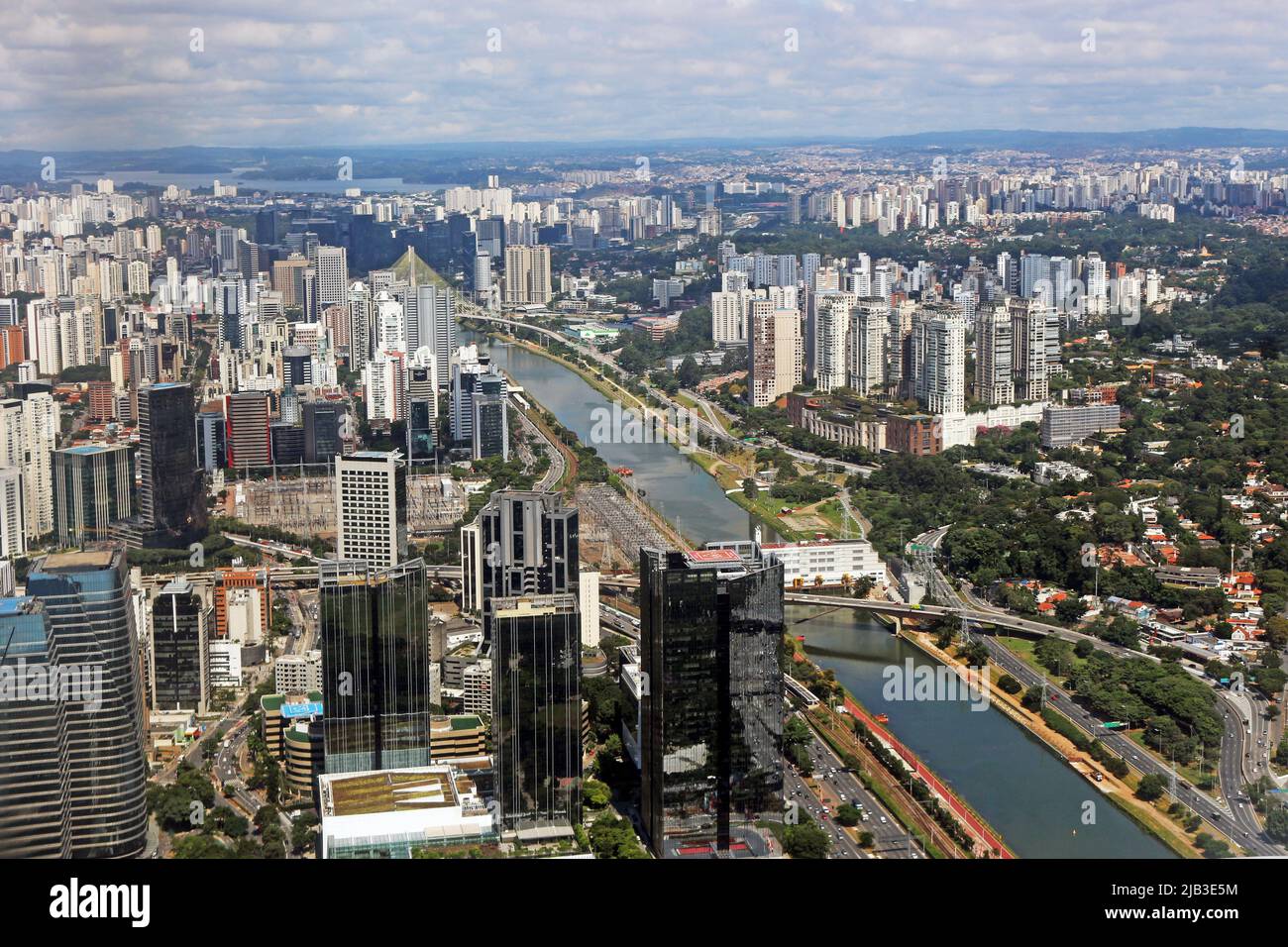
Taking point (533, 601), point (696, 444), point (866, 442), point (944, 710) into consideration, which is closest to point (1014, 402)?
point (866, 442)

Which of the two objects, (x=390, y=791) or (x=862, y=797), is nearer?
(x=390, y=791)

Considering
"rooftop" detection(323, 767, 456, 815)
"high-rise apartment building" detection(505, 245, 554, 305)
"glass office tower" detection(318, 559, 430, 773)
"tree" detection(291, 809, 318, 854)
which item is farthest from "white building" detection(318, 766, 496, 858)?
"high-rise apartment building" detection(505, 245, 554, 305)

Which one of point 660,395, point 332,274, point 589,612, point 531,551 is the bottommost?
point 589,612

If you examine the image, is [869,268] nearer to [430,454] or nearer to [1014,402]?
[1014,402]

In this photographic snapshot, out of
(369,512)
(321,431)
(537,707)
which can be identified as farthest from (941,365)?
(537,707)

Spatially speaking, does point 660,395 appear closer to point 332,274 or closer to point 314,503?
point 314,503

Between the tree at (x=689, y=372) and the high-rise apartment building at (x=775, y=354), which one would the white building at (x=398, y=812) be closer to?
the high-rise apartment building at (x=775, y=354)
